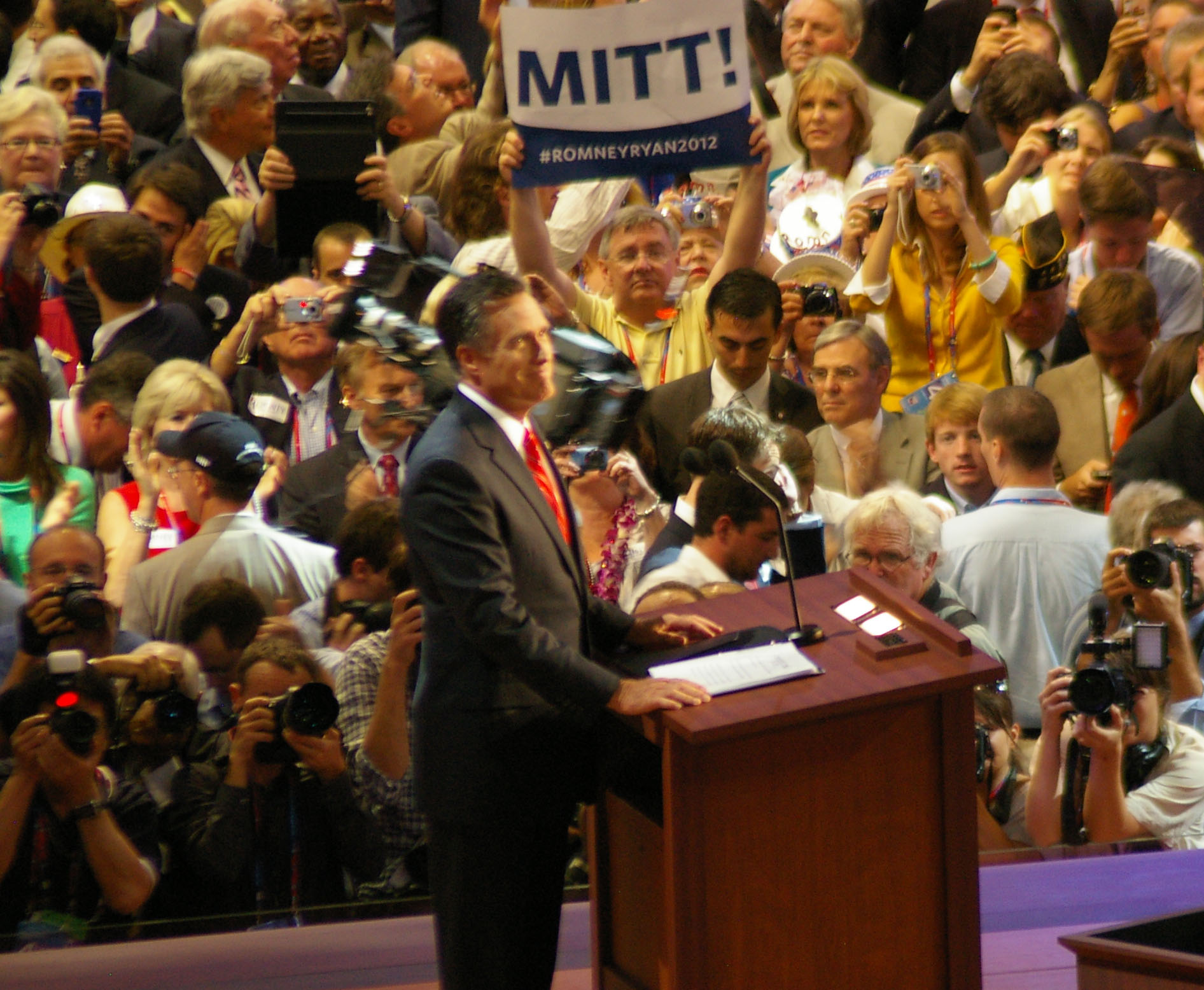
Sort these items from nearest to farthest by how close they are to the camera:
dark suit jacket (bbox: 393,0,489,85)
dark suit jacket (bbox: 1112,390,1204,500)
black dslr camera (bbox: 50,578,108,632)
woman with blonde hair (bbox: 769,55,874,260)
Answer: black dslr camera (bbox: 50,578,108,632) → dark suit jacket (bbox: 1112,390,1204,500) → woman with blonde hair (bbox: 769,55,874,260) → dark suit jacket (bbox: 393,0,489,85)

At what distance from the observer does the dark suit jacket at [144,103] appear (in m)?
6.91

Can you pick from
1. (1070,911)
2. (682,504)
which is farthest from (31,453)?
(1070,911)

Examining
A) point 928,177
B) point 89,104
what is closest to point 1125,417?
point 928,177

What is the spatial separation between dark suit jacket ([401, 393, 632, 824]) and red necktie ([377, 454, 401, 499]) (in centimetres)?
172

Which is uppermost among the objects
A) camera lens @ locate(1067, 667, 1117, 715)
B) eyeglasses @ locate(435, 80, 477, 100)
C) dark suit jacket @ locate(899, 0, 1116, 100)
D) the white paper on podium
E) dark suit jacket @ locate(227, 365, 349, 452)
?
dark suit jacket @ locate(899, 0, 1116, 100)

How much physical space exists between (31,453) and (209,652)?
0.95 metres

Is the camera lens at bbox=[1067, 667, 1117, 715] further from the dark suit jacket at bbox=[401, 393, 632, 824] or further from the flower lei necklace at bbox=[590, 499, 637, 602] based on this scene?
the dark suit jacket at bbox=[401, 393, 632, 824]

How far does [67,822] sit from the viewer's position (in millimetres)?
3539

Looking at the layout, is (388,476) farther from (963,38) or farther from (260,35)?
(963,38)

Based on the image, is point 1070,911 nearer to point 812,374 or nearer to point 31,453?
point 812,374

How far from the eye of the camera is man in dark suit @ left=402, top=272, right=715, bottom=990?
2.74 m

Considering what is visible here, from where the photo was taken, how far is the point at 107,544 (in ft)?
14.8

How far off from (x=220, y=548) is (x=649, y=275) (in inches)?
67.9

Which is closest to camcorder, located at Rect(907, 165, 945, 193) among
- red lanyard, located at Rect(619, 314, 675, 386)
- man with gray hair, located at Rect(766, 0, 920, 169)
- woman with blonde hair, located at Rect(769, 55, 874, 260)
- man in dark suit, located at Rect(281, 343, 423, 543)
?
woman with blonde hair, located at Rect(769, 55, 874, 260)
